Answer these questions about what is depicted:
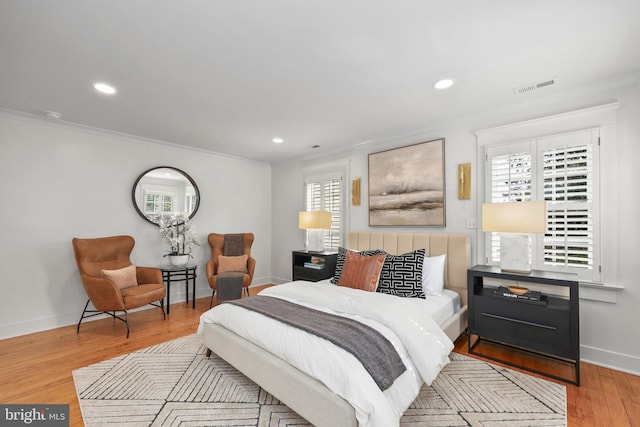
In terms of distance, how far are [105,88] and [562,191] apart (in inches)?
173

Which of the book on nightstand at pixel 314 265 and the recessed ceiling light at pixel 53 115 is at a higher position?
the recessed ceiling light at pixel 53 115

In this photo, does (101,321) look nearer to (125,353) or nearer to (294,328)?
(125,353)

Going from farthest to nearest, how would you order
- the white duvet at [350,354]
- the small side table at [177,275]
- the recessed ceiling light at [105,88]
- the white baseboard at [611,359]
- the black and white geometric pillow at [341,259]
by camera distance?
the small side table at [177,275] → the black and white geometric pillow at [341,259] → the recessed ceiling light at [105,88] → the white baseboard at [611,359] → the white duvet at [350,354]

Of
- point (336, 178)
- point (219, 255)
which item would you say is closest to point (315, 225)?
point (336, 178)

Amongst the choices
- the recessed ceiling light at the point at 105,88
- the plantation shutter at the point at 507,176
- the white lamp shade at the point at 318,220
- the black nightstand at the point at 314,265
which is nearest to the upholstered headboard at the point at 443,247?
→ the plantation shutter at the point at 507,176

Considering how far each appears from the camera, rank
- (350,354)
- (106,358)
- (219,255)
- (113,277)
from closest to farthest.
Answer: (350,354) → (106,358) → (113,277) → (219,255)

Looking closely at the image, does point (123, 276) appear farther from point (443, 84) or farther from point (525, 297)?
point (525, 297)

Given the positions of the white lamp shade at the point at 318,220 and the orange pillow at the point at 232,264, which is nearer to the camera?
the white lamp shade at the point at 318,220

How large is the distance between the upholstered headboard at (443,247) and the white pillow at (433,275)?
0.61 feet

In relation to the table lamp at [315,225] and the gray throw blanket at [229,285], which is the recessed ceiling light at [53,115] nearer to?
the gray throw blanket at [229,285]

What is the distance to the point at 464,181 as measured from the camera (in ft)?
11.1

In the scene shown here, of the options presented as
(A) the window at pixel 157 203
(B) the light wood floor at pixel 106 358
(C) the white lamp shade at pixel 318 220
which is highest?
(A) the window at pixel 157 203

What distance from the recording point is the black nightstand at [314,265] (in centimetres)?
409

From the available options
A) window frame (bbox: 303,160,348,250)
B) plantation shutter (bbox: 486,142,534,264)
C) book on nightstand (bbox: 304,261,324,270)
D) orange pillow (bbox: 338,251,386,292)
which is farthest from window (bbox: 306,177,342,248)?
plantation shutter (bbox: 486,142,534,264)
